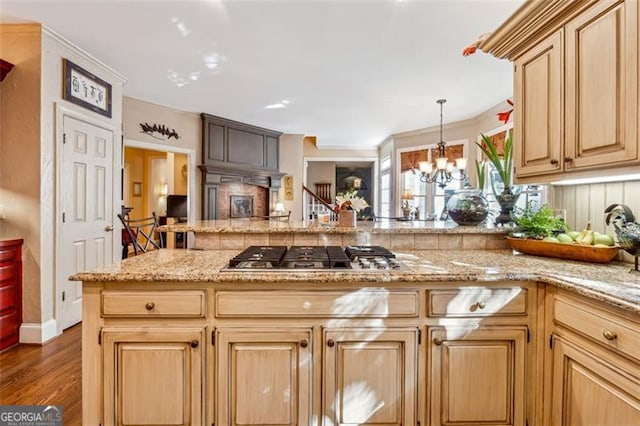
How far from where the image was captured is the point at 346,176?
498 inches

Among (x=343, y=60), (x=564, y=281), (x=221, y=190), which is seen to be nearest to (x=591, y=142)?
(x=564, y=281)

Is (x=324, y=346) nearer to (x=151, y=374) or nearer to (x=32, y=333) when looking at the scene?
(x=151, y=374)

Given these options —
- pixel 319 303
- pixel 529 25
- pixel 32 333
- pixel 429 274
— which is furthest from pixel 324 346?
pixel 32 333

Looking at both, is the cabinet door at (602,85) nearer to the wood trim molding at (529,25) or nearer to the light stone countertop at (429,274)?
the wood trim molding at (529,25)

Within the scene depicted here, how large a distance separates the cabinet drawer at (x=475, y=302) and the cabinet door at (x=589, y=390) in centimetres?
21

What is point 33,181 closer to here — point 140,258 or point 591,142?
point 140,258

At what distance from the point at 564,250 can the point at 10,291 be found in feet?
13.2

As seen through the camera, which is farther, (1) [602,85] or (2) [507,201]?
(2) [507,201]

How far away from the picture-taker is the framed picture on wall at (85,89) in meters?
3.06

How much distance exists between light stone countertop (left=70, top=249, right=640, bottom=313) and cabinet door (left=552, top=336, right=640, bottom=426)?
247mm

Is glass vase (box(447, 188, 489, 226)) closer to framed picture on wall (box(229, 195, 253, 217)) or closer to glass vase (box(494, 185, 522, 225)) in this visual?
glass vase (box(494, 185, 522, 225))

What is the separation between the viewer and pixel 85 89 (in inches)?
129

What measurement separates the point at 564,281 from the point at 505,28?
1405mm

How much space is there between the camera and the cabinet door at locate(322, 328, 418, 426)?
1.45m
